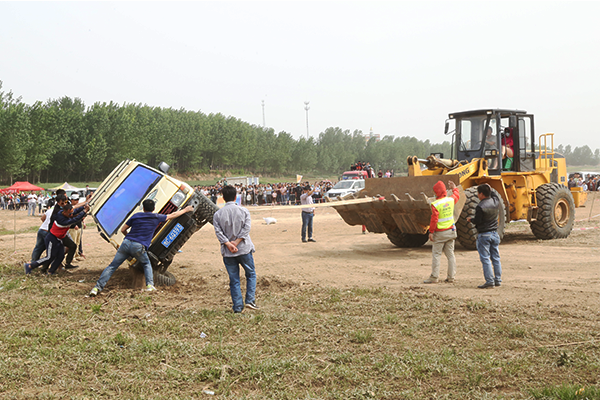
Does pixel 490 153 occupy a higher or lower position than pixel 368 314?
higher

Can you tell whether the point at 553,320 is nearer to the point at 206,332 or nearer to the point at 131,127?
the point at 206,332

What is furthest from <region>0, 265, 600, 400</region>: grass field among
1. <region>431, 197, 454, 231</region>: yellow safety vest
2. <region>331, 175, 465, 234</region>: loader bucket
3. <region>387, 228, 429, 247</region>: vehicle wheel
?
<region>387, 228, 429, 247</region>: vehicle wheel

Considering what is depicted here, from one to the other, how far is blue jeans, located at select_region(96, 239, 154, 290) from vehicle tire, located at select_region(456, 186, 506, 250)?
693 centimetres

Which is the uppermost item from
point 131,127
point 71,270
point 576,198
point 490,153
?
point 131,127

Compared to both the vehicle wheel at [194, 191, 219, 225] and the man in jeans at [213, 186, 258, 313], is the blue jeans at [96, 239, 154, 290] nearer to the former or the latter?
the vehicle wheel at [194, 191, 219, 225]

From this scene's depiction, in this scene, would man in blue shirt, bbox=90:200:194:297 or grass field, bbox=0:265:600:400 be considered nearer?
grass field, bbox=0:265:600:400

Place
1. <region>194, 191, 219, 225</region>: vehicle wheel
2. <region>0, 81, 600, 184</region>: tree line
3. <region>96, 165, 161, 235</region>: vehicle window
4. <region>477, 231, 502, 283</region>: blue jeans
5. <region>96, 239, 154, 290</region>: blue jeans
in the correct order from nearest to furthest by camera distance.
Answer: <region>96, 239, 154, 290</region>: blue jeans < <region>477, 231, 502, 283</region>: blue jeans < <region>96, 165, 161, 235</region>: vehicle window < <region>194, 191, 219, 225</region>: vehicle wheel < <region>0, 81, 600, 184</region>: tree line

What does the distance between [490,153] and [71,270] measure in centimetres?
1017

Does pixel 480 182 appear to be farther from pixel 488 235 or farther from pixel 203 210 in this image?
pixel 203 210

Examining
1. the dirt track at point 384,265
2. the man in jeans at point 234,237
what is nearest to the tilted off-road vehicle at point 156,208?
the dirt track at point 384,265

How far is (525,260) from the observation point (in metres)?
11.0

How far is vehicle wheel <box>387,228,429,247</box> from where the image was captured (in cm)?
1364

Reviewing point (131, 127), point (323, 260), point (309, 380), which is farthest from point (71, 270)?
point (131, 127)

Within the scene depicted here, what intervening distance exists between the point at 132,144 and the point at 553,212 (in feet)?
200
